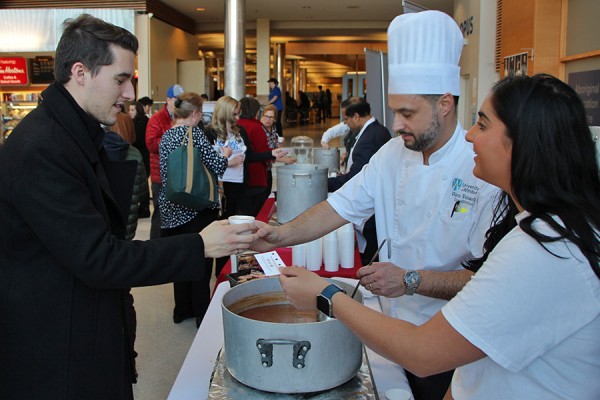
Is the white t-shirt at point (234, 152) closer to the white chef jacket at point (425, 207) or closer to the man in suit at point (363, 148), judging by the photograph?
the man in suit at point (363, 148)

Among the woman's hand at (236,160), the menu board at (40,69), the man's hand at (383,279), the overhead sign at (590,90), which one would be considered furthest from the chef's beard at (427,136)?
the menu board at (40,69)

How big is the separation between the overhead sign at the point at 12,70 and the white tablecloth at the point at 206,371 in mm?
→ 12801

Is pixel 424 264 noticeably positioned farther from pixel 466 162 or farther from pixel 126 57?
pixel 126 57

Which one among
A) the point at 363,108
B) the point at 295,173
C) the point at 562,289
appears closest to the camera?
the point at 562,289

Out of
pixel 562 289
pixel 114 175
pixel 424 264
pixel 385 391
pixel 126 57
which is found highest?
pixel 126 57

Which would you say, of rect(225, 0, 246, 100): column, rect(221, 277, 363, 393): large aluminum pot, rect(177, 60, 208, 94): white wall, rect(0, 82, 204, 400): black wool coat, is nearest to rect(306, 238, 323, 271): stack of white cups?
rect(0, 82, 204, 400): black wool coat

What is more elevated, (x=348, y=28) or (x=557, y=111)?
(x=348, y=28)

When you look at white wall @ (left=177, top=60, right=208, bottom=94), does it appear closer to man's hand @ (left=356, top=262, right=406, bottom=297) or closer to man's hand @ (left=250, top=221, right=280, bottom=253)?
man's hand @ (left=250, top=221, right=280, bottom=253)

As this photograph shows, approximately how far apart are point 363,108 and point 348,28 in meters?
13.2

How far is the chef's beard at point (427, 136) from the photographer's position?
171cm

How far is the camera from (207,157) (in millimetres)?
3543

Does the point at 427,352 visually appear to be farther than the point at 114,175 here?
No

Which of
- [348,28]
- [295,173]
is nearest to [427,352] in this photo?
[295,173]

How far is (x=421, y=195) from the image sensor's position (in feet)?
5.75
